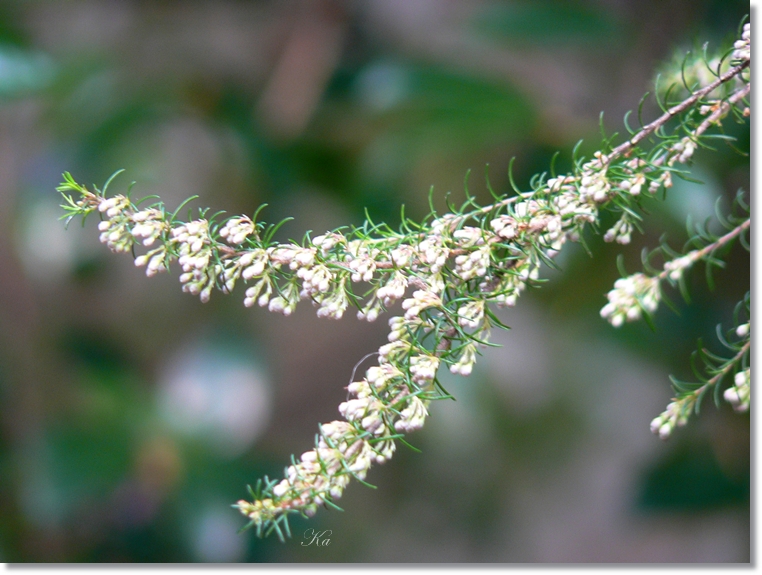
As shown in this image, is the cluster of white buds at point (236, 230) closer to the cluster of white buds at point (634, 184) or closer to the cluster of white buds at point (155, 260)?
the cluster of white buds at point (155, 260)

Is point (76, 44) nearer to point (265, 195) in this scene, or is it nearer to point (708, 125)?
point (265, 195)

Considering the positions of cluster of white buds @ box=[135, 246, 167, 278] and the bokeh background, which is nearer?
cluster of white buds @ box=[135, 246, 167, 278]

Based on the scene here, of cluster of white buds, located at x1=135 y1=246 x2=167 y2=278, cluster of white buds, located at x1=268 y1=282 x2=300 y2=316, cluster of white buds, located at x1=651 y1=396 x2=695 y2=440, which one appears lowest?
cluster of white buds, located at x1=651 y1=396 x2=695 y2=440

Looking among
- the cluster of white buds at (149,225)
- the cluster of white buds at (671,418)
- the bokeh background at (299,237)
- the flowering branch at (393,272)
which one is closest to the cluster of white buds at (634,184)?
the flowering branch at (393,272)

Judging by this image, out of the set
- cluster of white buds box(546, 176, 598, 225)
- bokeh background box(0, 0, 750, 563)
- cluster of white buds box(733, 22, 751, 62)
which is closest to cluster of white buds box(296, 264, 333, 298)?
cluster of white buds box(546, 176, 598, 225)

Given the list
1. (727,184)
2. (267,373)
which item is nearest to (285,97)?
(267,373)

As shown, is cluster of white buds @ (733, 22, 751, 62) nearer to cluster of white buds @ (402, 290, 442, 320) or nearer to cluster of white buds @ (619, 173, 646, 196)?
cluster of white buds @ (619, 173, 646, 196)
